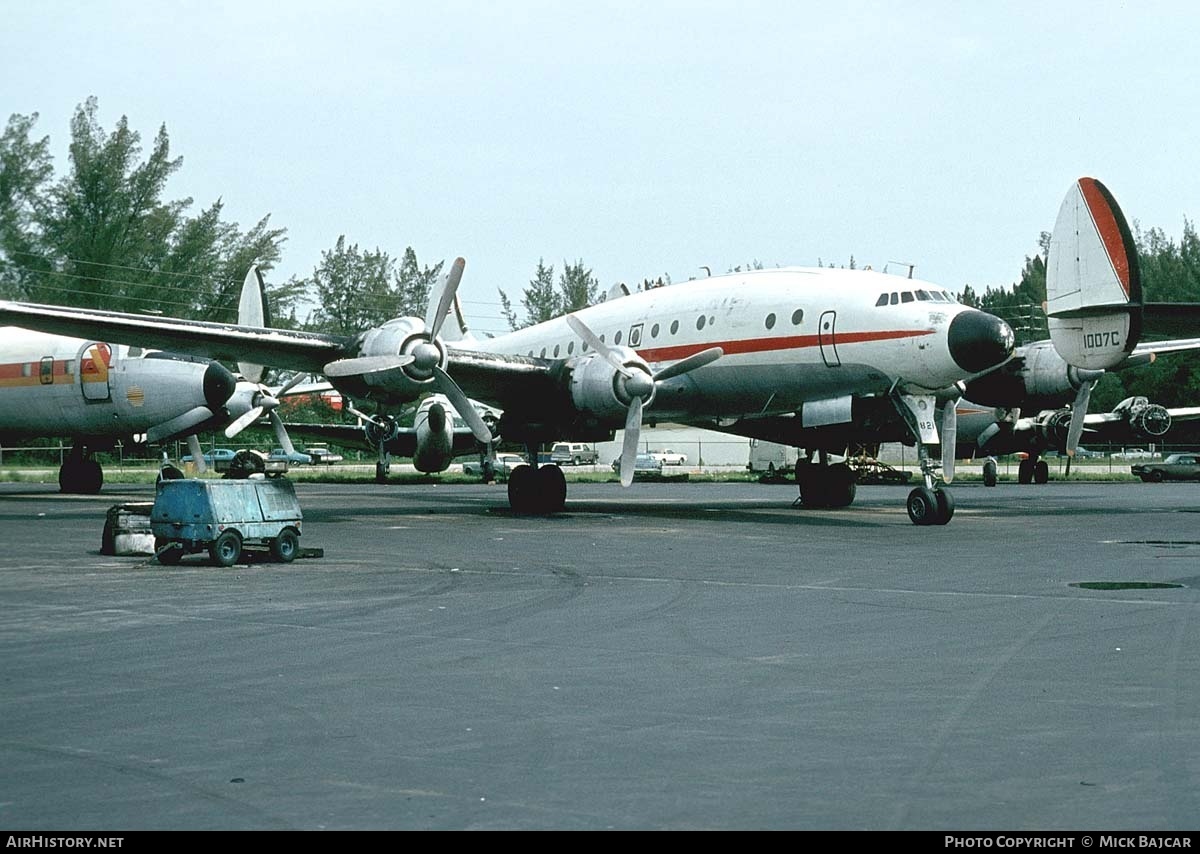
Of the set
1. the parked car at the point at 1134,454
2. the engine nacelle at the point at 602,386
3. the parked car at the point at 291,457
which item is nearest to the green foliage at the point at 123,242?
the parked car at the point at 291,457

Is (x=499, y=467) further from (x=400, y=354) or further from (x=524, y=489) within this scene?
(x=400, y=354)

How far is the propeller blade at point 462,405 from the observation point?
75.2 ft

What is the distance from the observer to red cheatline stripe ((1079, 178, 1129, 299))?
904 inches

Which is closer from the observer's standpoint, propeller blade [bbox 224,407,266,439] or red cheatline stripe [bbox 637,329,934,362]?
red cheatline stripe [bbox 637,329,934,362]

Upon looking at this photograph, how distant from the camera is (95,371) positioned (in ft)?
102

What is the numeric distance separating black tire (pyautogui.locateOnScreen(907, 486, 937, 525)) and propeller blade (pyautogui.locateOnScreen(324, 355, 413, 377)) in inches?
359

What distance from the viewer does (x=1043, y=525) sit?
74.0 feet

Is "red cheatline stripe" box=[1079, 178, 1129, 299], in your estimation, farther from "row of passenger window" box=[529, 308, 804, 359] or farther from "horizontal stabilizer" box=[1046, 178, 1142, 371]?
"row of passenger window" box=[529, 308, 804, 359]

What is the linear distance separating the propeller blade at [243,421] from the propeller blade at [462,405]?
7480 mm

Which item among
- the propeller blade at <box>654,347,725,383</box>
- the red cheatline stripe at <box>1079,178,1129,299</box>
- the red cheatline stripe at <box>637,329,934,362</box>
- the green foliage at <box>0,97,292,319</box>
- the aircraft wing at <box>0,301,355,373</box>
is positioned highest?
the green foliage at <box>0,97,292,319</box>

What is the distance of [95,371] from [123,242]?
36.4 metres

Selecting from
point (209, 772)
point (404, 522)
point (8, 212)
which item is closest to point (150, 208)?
point (8, 212)

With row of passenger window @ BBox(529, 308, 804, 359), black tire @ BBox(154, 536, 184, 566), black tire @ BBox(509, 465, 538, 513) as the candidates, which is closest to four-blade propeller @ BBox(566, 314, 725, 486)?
row of passenger window @ BBox(529, 308, 804, 359)

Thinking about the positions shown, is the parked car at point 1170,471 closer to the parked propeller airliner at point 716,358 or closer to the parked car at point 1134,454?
the parked propeller airliner at point 716,358
